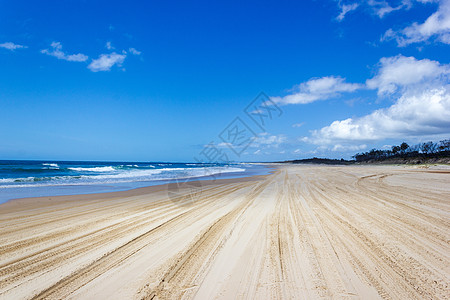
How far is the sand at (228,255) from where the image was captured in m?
2.73

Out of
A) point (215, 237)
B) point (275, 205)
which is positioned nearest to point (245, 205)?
point (275, 205)

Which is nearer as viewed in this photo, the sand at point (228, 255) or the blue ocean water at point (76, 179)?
the sand at point (228, 255)

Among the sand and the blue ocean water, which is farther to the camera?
the blue ocean water

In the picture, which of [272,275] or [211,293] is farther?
[272,275]

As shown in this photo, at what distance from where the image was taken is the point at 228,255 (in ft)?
12.1

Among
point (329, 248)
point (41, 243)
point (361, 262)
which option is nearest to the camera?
point (361, 262)

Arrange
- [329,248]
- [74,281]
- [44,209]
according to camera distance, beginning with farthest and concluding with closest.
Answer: [44,209]
[329,248]
[74,281]

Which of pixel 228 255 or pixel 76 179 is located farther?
pixel 76 179

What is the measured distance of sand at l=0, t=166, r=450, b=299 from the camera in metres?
2.73

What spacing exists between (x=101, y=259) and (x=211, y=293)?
78.2 inches

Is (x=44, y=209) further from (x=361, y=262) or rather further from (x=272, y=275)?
(x=361, y=262)

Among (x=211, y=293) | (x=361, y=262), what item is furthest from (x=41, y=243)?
(x=361, y=262)

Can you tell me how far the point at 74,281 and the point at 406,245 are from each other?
524 centimetres

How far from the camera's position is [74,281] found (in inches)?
116
